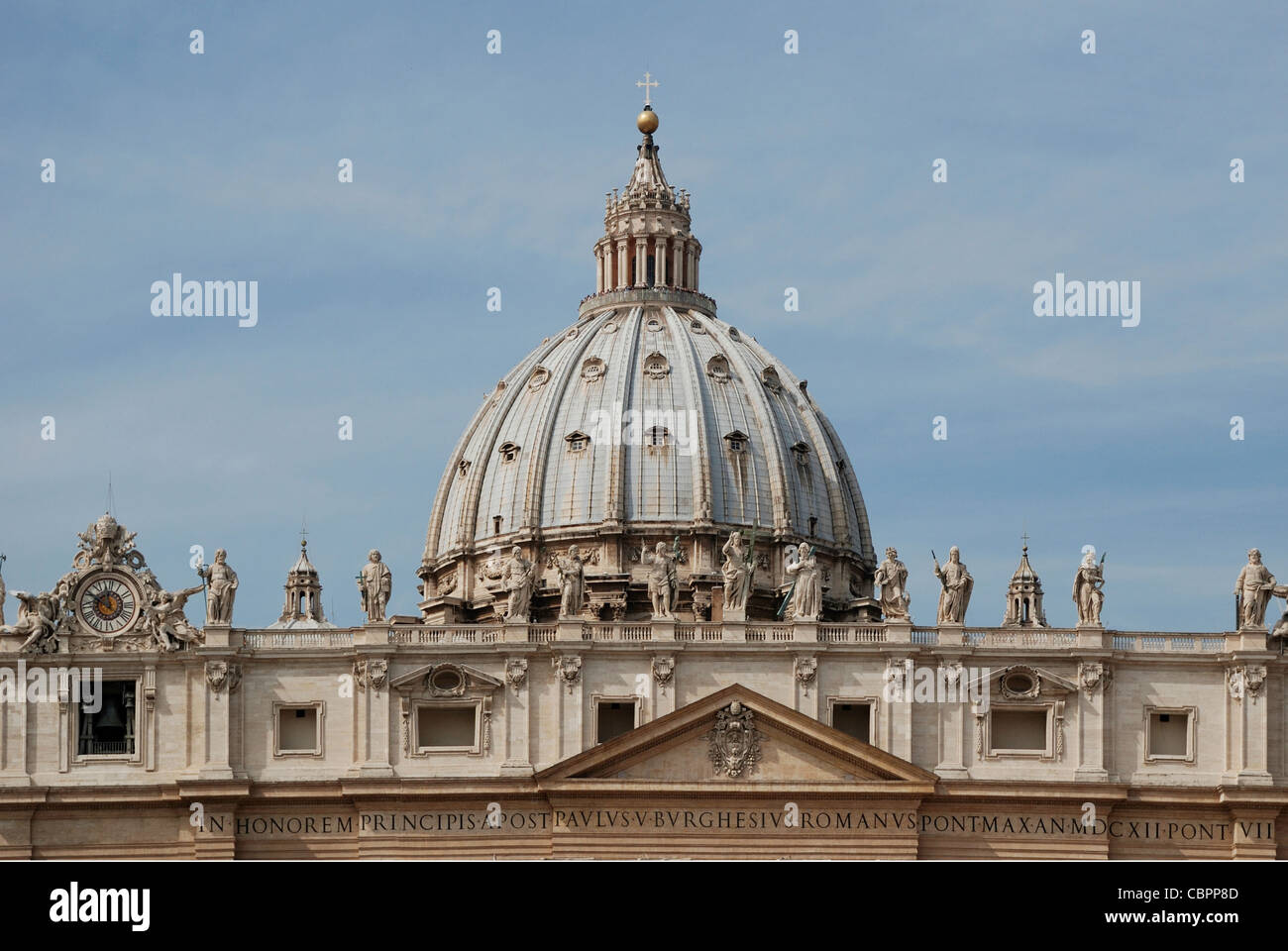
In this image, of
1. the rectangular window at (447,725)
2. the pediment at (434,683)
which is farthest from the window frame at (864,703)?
the rectangular window at (447,725)

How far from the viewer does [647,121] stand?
168625 millimetres

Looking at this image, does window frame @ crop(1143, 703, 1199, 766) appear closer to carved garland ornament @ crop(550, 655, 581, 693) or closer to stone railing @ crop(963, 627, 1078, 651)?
stone railing @ crop(963, 627, 1078, 651)

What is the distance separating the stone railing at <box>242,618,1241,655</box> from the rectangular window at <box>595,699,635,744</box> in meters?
2.19

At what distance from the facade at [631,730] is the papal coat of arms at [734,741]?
0.25 ft

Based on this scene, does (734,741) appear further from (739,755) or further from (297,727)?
(297,727)

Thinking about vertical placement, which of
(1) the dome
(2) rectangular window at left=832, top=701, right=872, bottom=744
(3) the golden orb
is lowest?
(2) rectangular window at left=832, top=701, right=872, bottom=744

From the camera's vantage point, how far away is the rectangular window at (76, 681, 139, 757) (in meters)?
113

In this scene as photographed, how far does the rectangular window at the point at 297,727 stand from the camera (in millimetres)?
112938

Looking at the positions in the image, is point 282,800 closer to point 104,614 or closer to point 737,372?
point 104,614

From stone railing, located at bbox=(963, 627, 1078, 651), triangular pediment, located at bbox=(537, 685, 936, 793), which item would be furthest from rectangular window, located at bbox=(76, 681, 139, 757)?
A: stone railing, located at bbox=(963, 627, 1078, 651)

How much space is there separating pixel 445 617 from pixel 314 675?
4025cm
